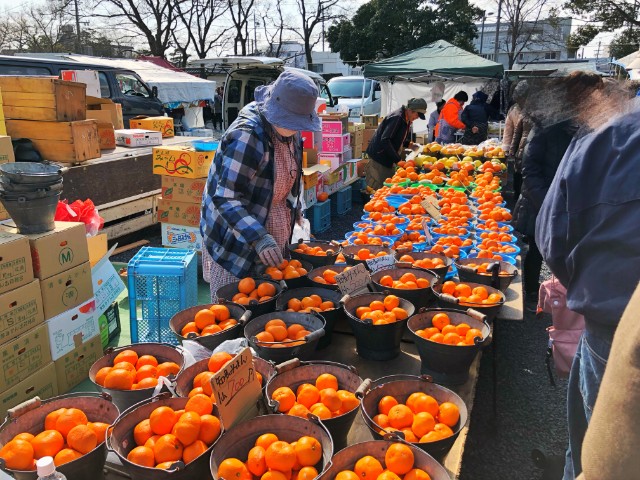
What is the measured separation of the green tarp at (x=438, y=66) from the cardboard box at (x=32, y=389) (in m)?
10.7

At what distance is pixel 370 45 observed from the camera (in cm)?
3128

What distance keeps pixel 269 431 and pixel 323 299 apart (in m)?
0.91

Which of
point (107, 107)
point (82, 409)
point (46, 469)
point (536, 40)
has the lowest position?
point (82, 409)

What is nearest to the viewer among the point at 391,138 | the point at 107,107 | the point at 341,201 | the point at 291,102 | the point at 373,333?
the point at 373,333

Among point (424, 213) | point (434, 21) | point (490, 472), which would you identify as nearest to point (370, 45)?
point (434, 21)

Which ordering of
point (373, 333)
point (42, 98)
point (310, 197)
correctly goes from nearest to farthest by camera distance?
point (373, 333) < point (42, 98) < point (310, 197)

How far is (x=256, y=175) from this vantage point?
2578 mm

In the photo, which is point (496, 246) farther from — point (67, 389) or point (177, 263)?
point (67, 389)

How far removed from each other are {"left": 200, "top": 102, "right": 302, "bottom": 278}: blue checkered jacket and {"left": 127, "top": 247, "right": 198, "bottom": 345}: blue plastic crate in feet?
2.22

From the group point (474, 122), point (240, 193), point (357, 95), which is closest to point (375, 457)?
point (240, 193)

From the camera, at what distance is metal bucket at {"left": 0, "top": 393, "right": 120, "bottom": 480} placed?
1370 millimetres

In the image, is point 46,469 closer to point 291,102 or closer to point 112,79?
point 291,102

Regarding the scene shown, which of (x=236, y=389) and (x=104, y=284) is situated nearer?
(x=236, y=389)

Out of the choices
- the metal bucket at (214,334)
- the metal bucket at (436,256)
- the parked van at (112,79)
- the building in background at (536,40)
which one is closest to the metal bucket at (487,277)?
the metal bucket at (436,256)
